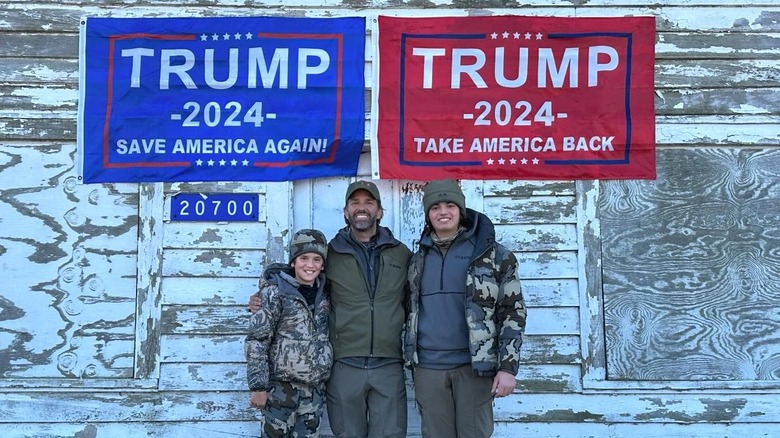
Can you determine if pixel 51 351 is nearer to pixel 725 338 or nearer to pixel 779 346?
pixel 725 338

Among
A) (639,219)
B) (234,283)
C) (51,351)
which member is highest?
(639,219)

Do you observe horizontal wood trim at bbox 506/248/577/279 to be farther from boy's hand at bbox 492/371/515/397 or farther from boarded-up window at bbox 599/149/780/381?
boy's hand at bbox 492/371/515/397

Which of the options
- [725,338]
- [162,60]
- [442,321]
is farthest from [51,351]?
[725,338]

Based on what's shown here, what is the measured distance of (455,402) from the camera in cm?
432

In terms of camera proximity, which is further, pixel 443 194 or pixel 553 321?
→ pixel 553 321

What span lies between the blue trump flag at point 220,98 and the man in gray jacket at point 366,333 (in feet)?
2.63

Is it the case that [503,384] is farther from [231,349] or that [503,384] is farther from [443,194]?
[231,349]

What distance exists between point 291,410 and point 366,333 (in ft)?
1.93

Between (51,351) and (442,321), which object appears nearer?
(442,321)

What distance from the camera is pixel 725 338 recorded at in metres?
5.16

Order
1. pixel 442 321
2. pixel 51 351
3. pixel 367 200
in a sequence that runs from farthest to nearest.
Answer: pixel 51 351 < pixel 367 200 < pixel 442 321

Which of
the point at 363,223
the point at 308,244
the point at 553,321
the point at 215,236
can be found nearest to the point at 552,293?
the point at 553,321

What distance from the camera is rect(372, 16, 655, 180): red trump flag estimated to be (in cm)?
519

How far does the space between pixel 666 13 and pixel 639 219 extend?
4.58 ft
